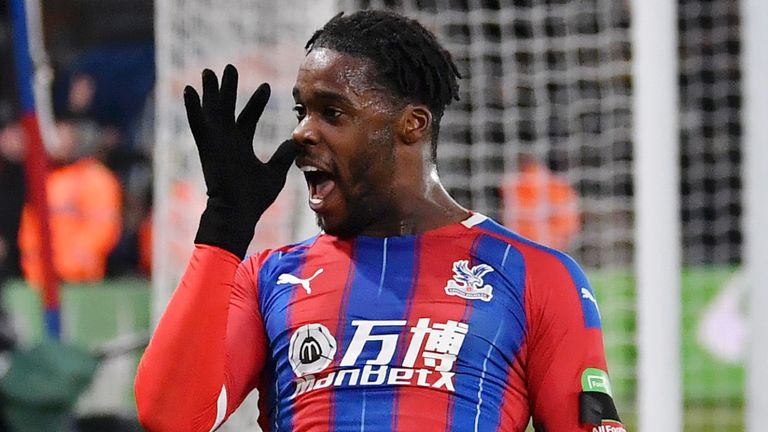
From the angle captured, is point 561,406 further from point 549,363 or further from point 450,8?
point 450,8

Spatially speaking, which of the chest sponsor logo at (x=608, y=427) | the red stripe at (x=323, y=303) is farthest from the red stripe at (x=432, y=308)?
the chest sponsor logo at (x=608, y=427)

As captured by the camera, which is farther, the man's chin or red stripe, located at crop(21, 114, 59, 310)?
red stripe, located at crop(21, 114, 59, 310)

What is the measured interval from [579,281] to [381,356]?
0.38 m

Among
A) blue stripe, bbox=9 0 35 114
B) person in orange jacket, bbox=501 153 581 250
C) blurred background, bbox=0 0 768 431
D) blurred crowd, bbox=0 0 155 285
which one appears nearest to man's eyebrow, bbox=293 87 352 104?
blurred background, bbox=0 0 768 431

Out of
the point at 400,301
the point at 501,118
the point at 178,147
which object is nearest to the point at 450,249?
the point at 400,301

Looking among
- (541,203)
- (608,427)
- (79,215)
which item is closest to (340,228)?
(608,427)

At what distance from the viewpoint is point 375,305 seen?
7.72ft

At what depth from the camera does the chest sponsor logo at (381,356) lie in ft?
7.51

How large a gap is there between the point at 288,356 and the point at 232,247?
240 mm

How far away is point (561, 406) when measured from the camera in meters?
2.30

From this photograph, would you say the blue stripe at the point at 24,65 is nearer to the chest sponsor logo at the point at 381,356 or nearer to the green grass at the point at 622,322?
the green grass at the point at 622,322

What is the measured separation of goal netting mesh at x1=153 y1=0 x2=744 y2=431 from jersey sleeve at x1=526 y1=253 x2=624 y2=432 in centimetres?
220

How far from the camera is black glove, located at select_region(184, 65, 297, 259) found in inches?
87.0

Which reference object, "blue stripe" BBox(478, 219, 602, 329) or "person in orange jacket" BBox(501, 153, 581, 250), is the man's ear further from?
"person in orange jacket" BBox(501, 153, 581, 250)
